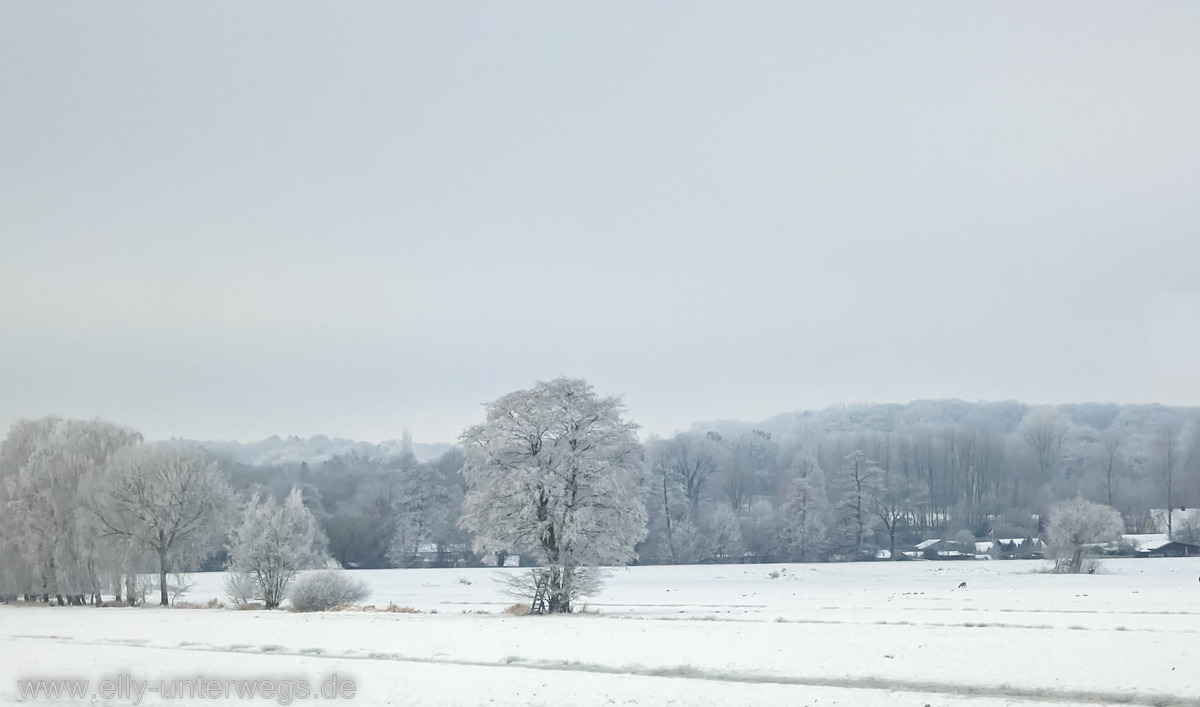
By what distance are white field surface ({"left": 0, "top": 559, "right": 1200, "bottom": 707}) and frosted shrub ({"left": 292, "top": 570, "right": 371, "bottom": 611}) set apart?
5.72 feet

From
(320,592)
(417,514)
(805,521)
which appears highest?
(417,514)

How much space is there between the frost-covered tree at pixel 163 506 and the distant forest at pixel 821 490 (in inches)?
1771

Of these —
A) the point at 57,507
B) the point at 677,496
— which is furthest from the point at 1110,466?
the point at 57,507

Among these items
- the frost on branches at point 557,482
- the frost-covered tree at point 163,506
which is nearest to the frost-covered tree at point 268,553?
the frost-covered tree at point 163,506

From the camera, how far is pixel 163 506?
50.9 metres

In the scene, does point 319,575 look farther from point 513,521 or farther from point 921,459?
point 921,459

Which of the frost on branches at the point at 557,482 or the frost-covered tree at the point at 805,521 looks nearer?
the frost on branches at the point at 557,482

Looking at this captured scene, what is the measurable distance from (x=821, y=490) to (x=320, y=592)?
2888 inches

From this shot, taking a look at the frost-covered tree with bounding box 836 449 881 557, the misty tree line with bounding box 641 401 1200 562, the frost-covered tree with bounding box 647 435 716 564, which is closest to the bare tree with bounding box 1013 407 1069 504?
the misty tree line with bounding box 641 401 1200 562

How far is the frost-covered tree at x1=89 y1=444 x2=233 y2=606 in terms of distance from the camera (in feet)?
167

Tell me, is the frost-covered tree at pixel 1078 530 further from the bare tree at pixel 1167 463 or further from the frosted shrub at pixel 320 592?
the bare tree at pixel 1167 463

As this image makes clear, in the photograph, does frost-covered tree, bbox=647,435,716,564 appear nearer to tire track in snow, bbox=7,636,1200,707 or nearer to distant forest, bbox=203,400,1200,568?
distant forest, bbox=203,400,1200,568

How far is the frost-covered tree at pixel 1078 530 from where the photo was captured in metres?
69.7

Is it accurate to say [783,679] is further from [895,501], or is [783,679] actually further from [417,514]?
[895,501]
